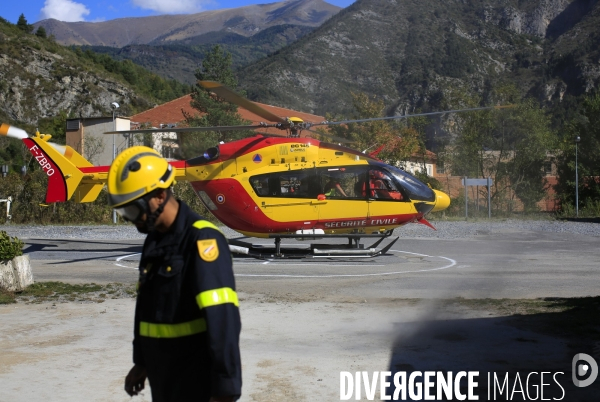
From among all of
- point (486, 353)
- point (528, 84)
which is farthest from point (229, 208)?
point (528, 84)

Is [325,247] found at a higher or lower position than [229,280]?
lower

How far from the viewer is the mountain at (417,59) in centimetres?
9550

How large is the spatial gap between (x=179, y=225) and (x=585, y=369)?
4.31 metres

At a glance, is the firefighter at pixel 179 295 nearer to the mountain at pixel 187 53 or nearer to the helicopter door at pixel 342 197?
the helicopter door at pixel 342 197

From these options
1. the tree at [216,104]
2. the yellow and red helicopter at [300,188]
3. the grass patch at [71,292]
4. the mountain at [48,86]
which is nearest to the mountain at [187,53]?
the mountain at [48,86]

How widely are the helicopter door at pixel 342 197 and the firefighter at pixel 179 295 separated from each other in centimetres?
1139

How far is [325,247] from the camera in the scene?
15.5 metres

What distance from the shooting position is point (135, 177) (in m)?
3.03

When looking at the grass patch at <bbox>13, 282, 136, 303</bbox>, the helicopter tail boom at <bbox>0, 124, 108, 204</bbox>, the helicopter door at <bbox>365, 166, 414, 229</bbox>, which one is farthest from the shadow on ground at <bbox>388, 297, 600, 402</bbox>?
the helicopter tail boom at <bbox>0, 124, 108, 204</bbox>

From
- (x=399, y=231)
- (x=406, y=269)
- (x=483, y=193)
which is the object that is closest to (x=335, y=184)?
(x=406, y=269)

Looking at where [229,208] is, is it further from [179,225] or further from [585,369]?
[179,225]

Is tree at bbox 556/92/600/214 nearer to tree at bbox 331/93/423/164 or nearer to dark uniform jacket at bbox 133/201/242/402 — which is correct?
tree at bbox 331/93/423/164

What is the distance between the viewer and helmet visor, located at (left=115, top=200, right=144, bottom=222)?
3.02 meters

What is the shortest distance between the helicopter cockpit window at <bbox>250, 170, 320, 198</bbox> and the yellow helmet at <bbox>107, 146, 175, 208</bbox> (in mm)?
11246
